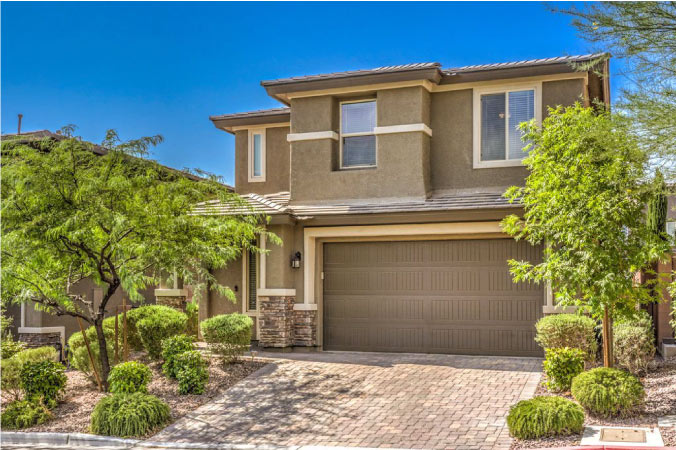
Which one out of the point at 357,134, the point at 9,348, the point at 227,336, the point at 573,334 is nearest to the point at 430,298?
the point at 573,334

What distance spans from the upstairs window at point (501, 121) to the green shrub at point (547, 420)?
6948 mm

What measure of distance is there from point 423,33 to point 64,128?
23.8 feet

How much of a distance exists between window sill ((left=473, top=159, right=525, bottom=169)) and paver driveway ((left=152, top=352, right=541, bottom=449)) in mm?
4043

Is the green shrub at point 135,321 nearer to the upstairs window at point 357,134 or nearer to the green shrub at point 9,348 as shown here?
the green shrub at point 9,348

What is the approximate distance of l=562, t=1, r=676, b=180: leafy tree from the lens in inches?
320

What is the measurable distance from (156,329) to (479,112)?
8081 mm

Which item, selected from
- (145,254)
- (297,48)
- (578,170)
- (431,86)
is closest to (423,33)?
(431,86)

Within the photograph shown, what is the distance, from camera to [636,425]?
9266 millimetres

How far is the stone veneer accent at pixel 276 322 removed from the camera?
15078mm

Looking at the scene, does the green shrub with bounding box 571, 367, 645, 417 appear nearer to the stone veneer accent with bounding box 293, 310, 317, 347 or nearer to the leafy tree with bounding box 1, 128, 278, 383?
the leafy tree with bounding box 1, 128, 278, 383

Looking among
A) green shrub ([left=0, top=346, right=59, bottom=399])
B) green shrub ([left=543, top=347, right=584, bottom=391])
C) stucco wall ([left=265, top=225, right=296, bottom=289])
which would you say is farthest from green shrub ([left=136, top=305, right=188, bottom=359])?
green shrub ([left=543, top=347, right=584, bottom=391])

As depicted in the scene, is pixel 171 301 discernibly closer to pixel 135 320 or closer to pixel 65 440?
pixel 135 320

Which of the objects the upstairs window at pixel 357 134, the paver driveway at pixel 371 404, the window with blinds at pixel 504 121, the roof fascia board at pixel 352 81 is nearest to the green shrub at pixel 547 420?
the paver driveway at pixel 371 404

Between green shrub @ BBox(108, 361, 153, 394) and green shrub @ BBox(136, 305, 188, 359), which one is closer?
green shrub @ BBox(108, 361, 153, 394)
